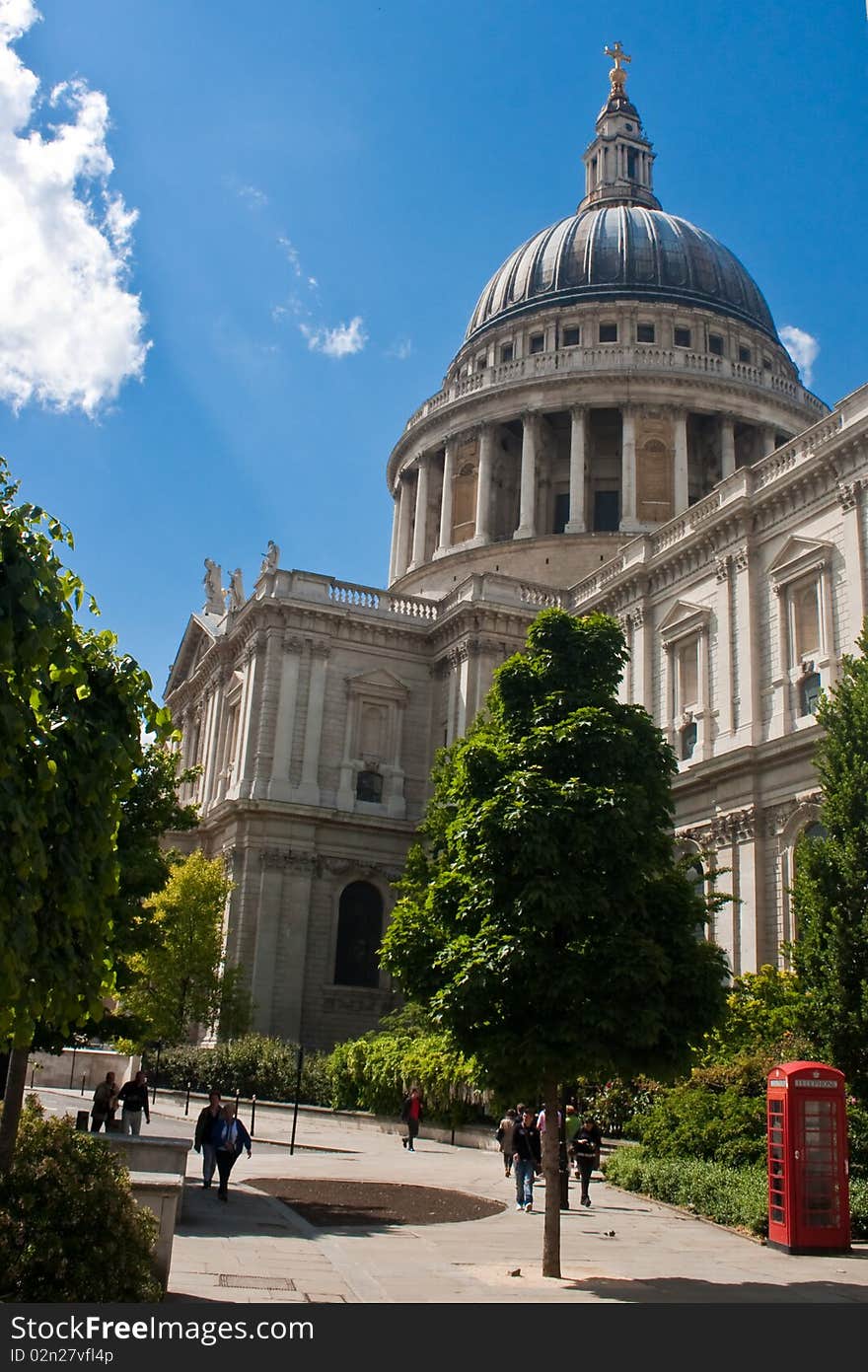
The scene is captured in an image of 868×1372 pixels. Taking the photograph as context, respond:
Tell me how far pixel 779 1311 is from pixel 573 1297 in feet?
7.76

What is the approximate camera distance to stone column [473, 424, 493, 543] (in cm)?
6138

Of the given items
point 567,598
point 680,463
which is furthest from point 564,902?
point 680,463

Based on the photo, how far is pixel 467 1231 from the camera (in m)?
16.4

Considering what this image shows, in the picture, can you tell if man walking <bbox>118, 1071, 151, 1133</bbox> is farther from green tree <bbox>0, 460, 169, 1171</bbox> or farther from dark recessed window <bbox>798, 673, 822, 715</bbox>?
dark recessed window <bbox>798, 673, 822, 715</bbox>

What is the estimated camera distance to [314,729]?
156ft

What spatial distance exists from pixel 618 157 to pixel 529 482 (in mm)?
31819

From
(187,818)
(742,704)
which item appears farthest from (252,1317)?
(742,704)

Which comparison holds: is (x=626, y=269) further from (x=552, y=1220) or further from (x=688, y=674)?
(x=552, y=1220)

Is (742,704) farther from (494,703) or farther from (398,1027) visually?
(494,703)

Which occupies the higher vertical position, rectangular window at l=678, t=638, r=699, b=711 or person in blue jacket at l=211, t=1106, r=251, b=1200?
rectangular window at l=678, t=638, r=699, b=711

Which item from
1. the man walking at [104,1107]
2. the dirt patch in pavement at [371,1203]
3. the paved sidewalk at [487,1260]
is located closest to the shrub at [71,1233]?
the paved sidewalk at [487,1260]

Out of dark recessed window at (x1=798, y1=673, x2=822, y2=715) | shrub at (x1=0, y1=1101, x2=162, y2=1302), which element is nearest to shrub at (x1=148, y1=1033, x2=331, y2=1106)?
dark recessed window at (x1=798, y1=673, x2=822, y2=715)

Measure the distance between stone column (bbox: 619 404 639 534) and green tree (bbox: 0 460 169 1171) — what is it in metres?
49.2

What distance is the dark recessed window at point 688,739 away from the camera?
3769cm
